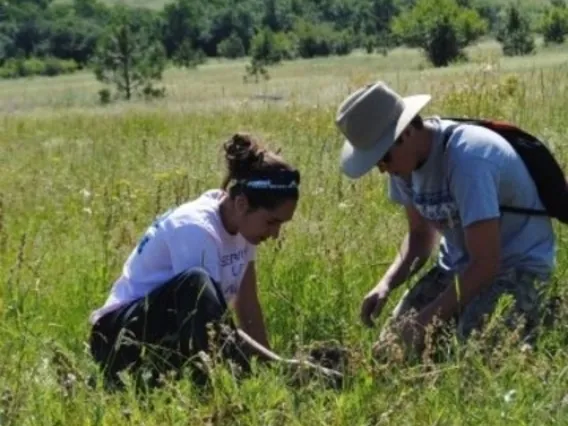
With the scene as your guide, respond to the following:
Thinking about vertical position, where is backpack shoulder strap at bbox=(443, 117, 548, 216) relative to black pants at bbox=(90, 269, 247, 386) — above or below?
above

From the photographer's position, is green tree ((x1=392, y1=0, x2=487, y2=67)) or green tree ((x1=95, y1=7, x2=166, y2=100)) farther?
green tree ((x1=392, y1=0, x2=487, y2=67))

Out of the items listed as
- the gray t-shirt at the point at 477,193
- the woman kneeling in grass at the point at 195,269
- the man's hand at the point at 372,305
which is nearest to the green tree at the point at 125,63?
the man's hand at the point at 372,305

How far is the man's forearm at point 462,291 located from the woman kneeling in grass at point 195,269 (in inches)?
22.7

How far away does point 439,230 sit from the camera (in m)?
4.87

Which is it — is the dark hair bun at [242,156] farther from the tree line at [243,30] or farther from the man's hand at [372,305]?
the tree line at [243,30]

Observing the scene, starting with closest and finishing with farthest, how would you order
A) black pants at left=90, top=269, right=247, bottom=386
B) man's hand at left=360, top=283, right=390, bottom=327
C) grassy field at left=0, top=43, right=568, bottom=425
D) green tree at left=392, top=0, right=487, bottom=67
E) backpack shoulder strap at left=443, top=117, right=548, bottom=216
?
1. grassy field at left=0, top=43, right=568, bottom=425
2. black pants at left=90, top=269, right=247, bottom=386
3. backpack shoulder strap at left=443, top=117, right=548, bottom=216
4. man's hand at left=360, top=283, right=390, bottom=327
5. green tree at left=392, top=0, right=487, bottom=67

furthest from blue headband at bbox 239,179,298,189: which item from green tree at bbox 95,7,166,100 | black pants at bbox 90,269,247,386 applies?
green tree at bbox 95,7,166,100

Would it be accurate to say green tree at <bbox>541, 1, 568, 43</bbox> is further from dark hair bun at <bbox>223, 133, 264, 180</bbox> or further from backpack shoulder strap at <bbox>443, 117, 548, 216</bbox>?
dark hair bun at <bbox>223, 133, 264, 180</bbox>

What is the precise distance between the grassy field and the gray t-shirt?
0.25 meters

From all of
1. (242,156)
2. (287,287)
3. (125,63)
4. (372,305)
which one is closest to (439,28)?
(125,63)

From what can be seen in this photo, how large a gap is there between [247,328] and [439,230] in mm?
829

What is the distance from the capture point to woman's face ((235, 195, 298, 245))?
4309 mm

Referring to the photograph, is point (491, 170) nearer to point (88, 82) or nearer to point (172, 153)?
point (172, 153)

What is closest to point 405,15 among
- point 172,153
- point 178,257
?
point 172,153
